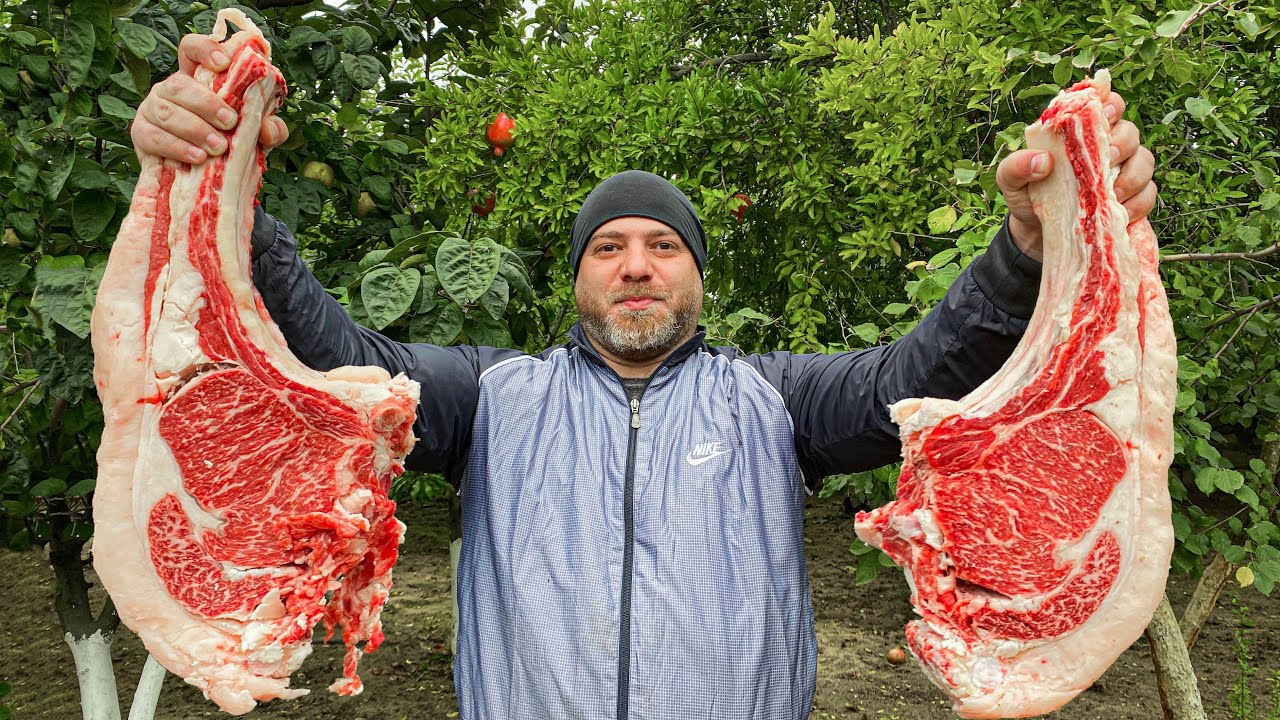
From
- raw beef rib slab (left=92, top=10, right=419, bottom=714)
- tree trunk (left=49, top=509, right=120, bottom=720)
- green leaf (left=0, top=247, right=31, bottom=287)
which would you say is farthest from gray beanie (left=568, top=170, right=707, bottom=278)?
tree trunk (left=49, top=509, right=120, bottom=720)

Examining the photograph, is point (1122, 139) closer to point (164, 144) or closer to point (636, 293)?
point (636, 293)

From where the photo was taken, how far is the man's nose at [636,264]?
233 centimetres

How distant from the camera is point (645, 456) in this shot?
2098mm

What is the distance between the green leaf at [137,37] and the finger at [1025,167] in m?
2.33

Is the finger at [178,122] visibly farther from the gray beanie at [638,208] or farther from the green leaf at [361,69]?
the green leaf at [361,69]

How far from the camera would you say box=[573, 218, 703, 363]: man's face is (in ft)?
7.45

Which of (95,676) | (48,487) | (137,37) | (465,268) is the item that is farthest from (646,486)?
(95,676)

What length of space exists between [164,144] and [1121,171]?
189 centimetres

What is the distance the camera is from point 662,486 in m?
2.06

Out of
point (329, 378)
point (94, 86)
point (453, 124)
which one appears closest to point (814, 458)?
point (329, 378)

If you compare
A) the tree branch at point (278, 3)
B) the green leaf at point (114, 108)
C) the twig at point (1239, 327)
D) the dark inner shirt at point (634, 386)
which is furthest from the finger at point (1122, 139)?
the tree branch at point (278, 3)

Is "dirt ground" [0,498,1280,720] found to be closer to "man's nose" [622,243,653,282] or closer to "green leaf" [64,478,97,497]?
"green leaf" [64,478,97,497]

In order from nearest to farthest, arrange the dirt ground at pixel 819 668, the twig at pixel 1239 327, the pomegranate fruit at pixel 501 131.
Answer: the twig at pixel 1239 327 < the pomegranate fruit at pixel 501 131 < the dirt ground at pixel 819 668

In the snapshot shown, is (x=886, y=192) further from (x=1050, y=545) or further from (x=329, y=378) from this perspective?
(x=329, y=378)
